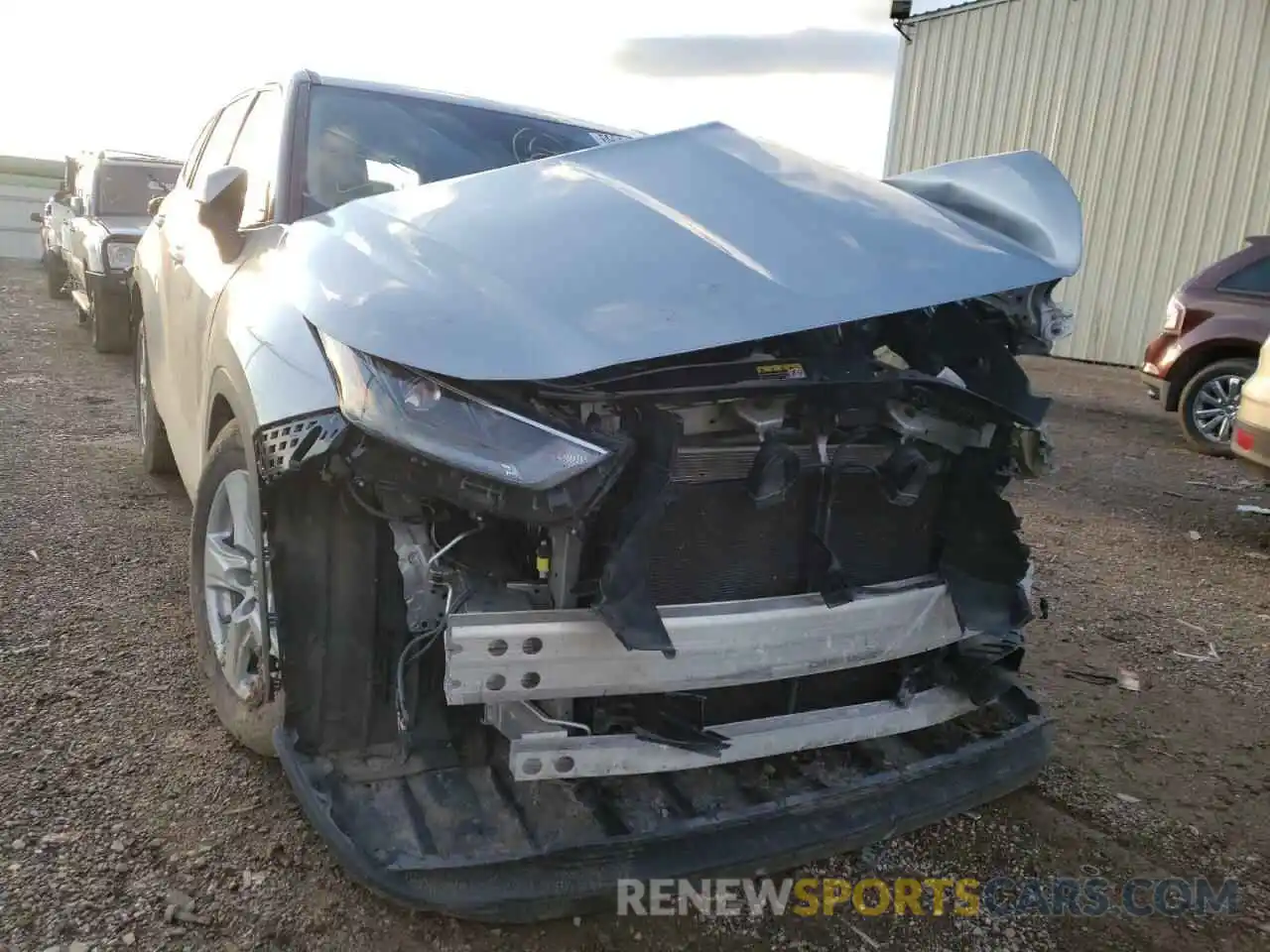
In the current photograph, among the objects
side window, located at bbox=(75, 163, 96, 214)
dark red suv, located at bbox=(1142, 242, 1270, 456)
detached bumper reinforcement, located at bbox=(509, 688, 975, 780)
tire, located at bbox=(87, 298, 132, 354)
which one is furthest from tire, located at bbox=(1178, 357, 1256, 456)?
side window, located at bbox=(75, 163, 96, 214)

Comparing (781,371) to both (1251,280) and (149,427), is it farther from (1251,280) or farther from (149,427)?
(1251,280)

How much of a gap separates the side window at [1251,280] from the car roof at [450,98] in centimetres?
607

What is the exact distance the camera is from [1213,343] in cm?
764

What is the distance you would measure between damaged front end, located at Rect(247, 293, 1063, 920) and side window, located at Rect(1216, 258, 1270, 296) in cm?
652

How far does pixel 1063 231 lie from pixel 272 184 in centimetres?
228

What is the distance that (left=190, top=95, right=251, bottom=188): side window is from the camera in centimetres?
395

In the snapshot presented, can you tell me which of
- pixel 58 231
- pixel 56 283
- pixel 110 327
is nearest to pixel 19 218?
pixel 56 283

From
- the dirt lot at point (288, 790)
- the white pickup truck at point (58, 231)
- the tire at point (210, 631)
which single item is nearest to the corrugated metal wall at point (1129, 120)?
the dirt lot at point (288, 790)

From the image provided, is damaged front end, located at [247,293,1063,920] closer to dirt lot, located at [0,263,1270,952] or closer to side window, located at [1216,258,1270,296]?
dirt lot, located at [0,263,1270,952]

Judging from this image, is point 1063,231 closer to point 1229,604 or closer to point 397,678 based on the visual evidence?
point 397,678

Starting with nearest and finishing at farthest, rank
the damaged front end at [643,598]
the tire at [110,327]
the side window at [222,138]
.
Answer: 1. the damaged front end at [643,598]
2. the side window at [222,138]
3. the tire at [110,327]

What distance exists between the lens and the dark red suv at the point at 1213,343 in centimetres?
753

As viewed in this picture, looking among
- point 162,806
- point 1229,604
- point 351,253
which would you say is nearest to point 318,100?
point 351,253

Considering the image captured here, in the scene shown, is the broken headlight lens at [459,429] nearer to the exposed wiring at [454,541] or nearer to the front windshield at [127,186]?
the exposed wiring at [454,541]
